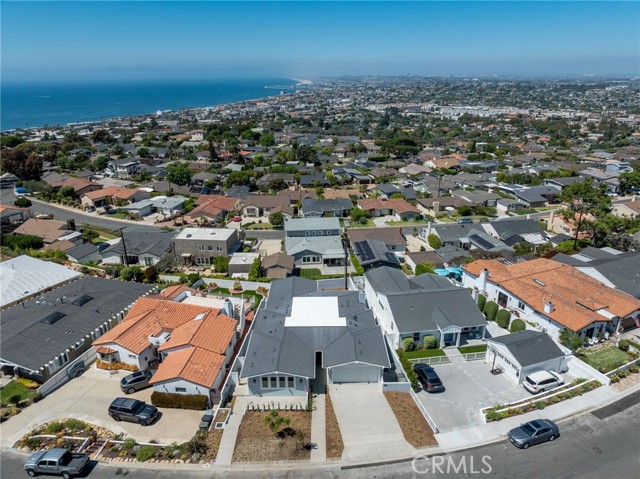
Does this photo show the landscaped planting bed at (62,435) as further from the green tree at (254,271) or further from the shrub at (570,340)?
the shrub at (570,340)

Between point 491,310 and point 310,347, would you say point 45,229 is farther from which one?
point 491,310

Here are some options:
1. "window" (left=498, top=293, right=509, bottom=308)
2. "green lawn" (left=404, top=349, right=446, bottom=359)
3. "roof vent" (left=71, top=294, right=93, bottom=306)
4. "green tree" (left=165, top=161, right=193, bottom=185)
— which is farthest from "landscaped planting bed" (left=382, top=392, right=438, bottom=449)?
"green tree" (left=165, top=161, right=193, bottom=185)

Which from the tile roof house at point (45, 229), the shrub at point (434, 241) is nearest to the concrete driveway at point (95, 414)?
the tile roof house at point (45, 229)

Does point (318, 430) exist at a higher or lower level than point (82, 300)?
lower

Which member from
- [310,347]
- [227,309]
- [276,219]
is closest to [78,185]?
[276,219]

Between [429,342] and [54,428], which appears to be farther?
[429,342]

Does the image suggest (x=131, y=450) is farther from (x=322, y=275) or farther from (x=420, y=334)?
(x=322, y=275)

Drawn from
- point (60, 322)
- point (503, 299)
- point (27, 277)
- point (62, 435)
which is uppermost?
point (60, 322)
